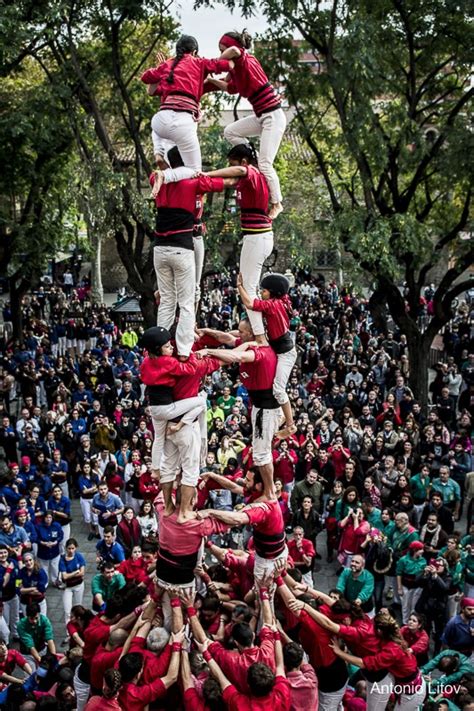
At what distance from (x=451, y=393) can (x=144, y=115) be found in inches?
419

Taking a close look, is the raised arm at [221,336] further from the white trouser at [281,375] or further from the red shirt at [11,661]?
the red shirt at [11,661]

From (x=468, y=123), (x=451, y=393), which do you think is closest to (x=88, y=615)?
(x=451, y=393)

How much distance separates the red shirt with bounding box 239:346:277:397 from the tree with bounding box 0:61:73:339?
40.2 ft

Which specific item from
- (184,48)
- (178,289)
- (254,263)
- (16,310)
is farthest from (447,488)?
(16,310)

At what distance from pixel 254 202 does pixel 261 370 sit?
1.79 meters

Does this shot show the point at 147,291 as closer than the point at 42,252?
Yes

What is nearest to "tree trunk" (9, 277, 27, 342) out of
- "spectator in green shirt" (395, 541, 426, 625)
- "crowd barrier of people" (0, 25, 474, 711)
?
"crowd barrier of people" (0, 25, 474, 711)

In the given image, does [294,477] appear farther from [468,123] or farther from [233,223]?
[468,123]

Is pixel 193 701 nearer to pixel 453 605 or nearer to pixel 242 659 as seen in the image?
pixel 242 659

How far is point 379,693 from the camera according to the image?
7902 mm

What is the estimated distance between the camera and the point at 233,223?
690 inches

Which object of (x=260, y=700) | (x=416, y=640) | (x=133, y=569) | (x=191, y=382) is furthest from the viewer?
(x=133, y=569)

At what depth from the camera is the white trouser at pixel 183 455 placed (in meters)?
7.88

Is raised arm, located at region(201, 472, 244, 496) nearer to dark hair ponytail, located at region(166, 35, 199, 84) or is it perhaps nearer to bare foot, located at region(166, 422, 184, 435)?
bare foot, located at region(166, 422, 184, 435)
